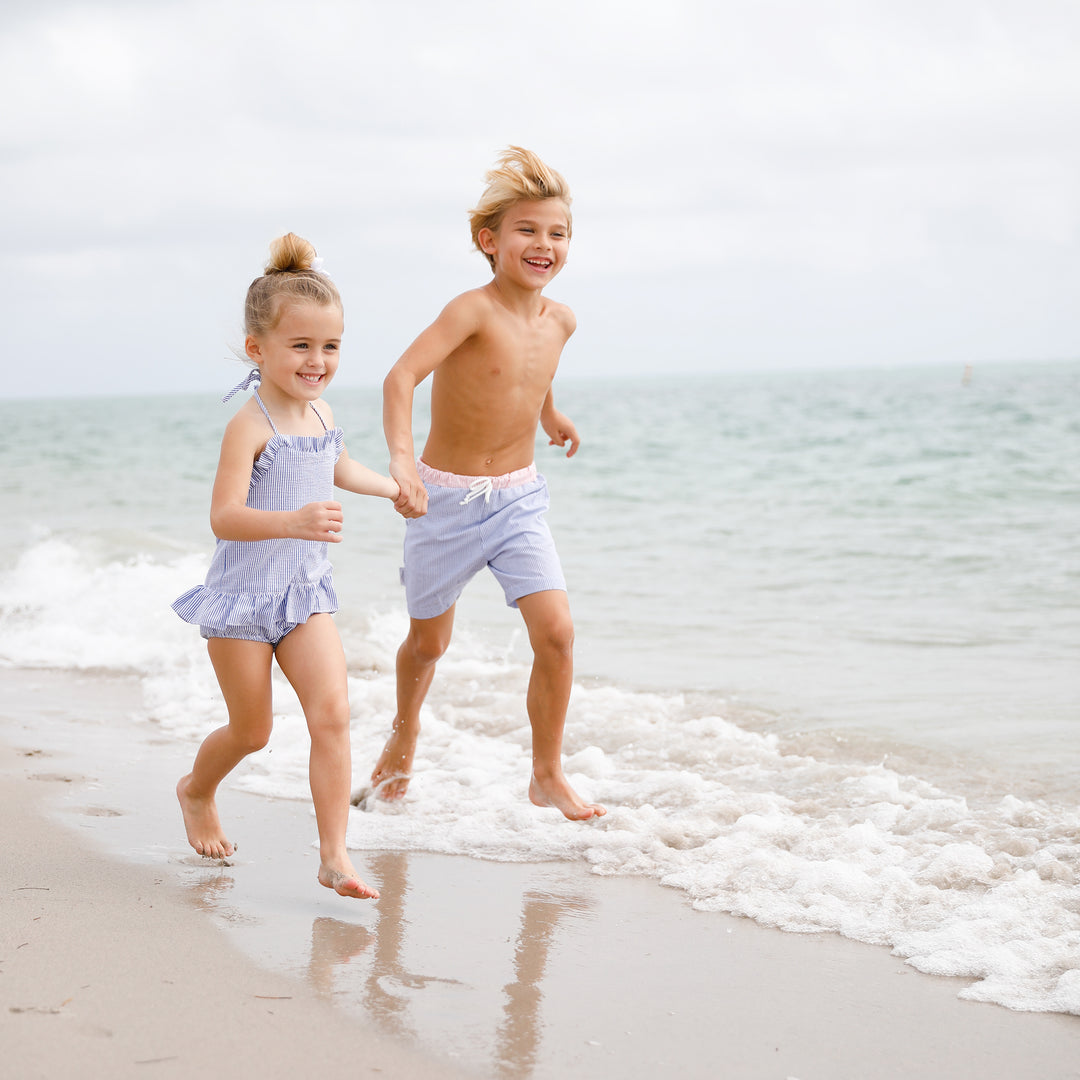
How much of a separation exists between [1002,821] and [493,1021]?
205 centimetres

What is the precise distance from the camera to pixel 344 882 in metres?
2.76

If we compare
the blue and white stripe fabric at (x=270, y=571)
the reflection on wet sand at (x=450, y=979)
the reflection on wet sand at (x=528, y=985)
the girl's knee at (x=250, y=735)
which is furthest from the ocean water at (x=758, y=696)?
the blue and white stripe fabric at (x=270, y=571)

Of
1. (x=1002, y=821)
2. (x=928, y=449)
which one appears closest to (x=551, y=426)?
(x=1002, y=821)

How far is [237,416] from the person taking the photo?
9.53 ft

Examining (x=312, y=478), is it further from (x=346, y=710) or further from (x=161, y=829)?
(x=161, y=829)

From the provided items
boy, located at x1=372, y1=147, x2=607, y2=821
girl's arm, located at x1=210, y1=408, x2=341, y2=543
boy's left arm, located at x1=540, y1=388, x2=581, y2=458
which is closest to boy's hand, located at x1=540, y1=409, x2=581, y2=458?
boy's left arm, located at x1=540, y1=388, x2=581, y2=458

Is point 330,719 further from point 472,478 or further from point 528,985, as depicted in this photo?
point 472,478

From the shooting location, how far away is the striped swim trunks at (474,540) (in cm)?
367

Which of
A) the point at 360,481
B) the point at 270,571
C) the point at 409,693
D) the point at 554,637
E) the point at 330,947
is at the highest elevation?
the point at 360,481

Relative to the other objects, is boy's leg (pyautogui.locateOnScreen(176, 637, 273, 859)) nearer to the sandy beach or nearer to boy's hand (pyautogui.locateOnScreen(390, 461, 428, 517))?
the sandy beach

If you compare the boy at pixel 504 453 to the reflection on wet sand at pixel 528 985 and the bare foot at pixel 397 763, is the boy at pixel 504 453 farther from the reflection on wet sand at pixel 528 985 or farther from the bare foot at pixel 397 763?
the reflection on wet sand at pixel 528 985

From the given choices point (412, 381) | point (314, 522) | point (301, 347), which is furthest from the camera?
point (412, 381)

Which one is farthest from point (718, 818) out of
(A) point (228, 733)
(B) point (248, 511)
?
(B) point (248, 511)

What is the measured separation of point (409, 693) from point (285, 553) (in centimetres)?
110
